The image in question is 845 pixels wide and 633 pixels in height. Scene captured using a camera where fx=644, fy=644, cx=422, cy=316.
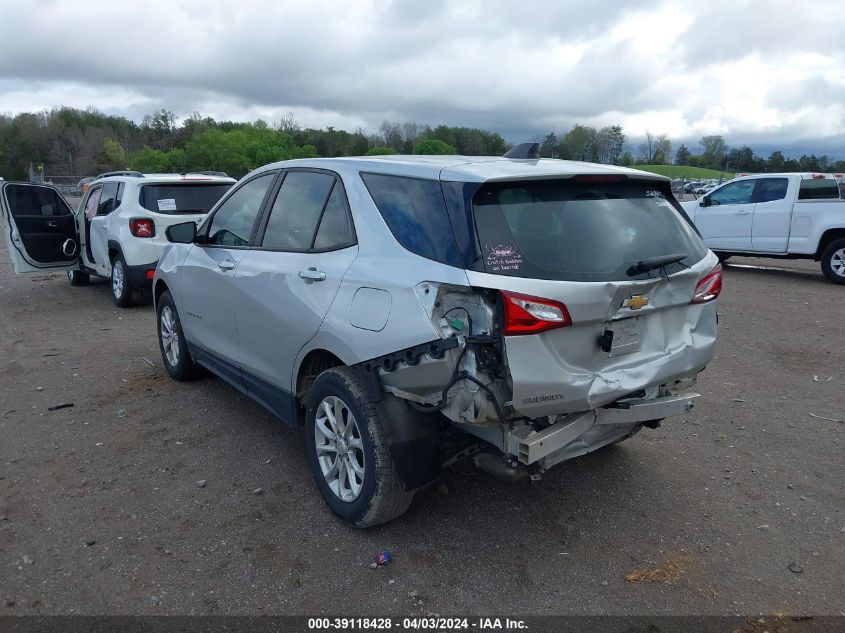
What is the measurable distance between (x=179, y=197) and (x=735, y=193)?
10.1 meters

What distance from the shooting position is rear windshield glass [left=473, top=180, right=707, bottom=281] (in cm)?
276

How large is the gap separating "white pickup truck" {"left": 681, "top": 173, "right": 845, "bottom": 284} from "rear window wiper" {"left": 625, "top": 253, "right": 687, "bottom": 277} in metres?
9.67

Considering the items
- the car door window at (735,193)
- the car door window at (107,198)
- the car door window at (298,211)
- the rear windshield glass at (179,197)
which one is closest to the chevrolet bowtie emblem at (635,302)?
the car door window at (298,211)

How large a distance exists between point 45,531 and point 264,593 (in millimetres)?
1329

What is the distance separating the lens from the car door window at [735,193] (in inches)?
480

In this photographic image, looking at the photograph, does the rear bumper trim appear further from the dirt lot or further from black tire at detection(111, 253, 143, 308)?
black tire at detection(111, 253, 143, 308)

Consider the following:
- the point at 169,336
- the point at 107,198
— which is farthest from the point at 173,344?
the point at 107,198

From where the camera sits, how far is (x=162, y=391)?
17.9 ft

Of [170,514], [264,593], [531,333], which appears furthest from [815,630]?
[170,514]

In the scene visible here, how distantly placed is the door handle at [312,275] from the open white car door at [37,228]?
7.34 metres

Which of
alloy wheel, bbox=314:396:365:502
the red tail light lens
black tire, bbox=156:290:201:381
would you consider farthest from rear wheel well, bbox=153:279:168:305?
the red tail light lens

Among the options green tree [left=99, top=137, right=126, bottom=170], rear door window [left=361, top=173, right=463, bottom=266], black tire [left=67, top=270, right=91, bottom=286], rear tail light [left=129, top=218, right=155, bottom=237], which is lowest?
black tire [left=67, top=270, right=91, bottom=286]

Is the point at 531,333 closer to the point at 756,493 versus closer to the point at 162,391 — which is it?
the point at 756,493

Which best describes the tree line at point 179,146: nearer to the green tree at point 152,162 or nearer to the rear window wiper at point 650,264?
the green tree at point 152,162
